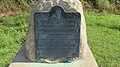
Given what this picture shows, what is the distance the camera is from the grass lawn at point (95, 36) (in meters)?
6.74

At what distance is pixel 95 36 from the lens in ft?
26.7

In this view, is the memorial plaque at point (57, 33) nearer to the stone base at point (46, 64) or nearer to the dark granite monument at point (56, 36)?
the dark granite monument at point (56, 36)

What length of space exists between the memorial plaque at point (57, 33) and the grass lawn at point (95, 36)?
1452 mm

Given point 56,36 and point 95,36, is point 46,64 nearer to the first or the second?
point 56,36

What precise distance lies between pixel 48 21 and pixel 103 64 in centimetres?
192

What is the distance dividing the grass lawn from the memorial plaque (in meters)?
1.45

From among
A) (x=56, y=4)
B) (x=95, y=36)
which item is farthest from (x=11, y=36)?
(x=56, y=4)

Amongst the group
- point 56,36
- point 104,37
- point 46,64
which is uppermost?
point 56,36

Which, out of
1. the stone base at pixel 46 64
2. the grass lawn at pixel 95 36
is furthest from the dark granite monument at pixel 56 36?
the grass lawn at pixel 95 36

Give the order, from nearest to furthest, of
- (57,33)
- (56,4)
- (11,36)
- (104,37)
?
(56,4)
(57,33)
(11,36)
(104,37)

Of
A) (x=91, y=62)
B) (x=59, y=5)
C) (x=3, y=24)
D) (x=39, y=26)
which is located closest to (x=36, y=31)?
(x=39, y=26)

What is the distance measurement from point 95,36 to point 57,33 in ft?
10.7

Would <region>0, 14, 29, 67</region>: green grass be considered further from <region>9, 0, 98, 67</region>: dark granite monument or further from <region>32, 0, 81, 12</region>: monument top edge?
<region>32, 0, 81, 12</region>: monument top edge

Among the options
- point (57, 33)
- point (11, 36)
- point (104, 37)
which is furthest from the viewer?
point (104, 37)
